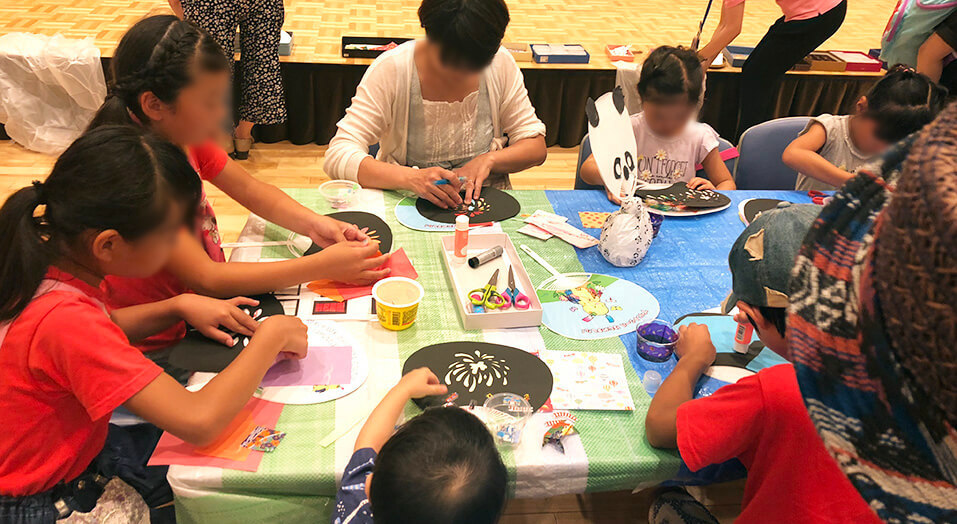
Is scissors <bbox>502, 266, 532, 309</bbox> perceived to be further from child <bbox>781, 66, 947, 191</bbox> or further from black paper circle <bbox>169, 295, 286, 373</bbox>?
child <bbox>781, 66, 947, 191</bbox>

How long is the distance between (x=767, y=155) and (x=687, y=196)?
71 cm

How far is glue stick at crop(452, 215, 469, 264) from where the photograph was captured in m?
1.64

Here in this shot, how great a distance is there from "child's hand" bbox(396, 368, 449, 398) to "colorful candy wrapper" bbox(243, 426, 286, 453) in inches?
9.0

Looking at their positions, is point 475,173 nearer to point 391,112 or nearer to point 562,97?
point 391,112

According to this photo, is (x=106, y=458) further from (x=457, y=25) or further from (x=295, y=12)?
(x=295, y=12)

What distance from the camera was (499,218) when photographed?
1915mm

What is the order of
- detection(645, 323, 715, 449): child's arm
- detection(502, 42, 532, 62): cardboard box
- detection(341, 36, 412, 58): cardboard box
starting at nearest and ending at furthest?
detection(645, 323, 715, 449): child's arm < detection(341, 36, 412, 58): cardboard box < detection(502, 42, 532, 62): cardboard box

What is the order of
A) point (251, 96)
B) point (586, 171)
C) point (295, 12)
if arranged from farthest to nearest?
1. point (295, 12)
2. point (251, 96)
3. point (586, 171)

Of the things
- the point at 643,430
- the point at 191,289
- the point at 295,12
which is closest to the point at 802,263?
the point at 643,430

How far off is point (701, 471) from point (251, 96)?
10.8 ft

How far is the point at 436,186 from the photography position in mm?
1935

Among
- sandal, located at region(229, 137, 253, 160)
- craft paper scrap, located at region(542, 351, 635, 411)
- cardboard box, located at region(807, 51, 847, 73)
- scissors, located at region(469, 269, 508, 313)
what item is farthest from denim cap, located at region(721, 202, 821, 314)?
cardboard box, located at region(807, 51, 847, 73)

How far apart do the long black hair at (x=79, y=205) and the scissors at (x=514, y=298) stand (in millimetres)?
735

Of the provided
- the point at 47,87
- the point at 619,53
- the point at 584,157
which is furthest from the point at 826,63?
the point at 47,87
